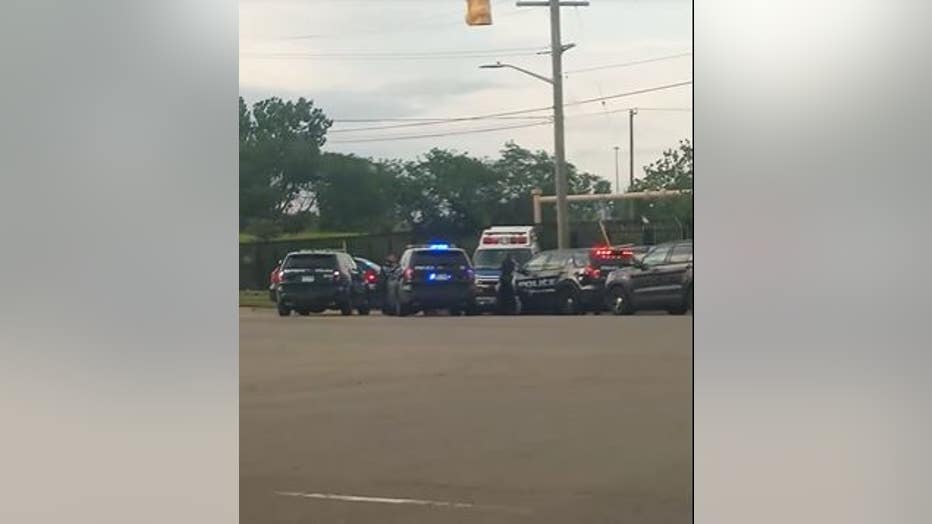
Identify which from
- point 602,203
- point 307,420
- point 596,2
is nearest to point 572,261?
point 602,203

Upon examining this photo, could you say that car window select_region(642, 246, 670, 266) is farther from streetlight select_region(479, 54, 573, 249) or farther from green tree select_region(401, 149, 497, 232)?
green tree select_region(401, 149, 497, 232)

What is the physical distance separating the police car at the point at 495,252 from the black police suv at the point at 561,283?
5cm

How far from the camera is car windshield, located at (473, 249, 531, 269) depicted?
3771 millimetres

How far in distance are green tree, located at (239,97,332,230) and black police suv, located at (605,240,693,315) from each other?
125 cm
